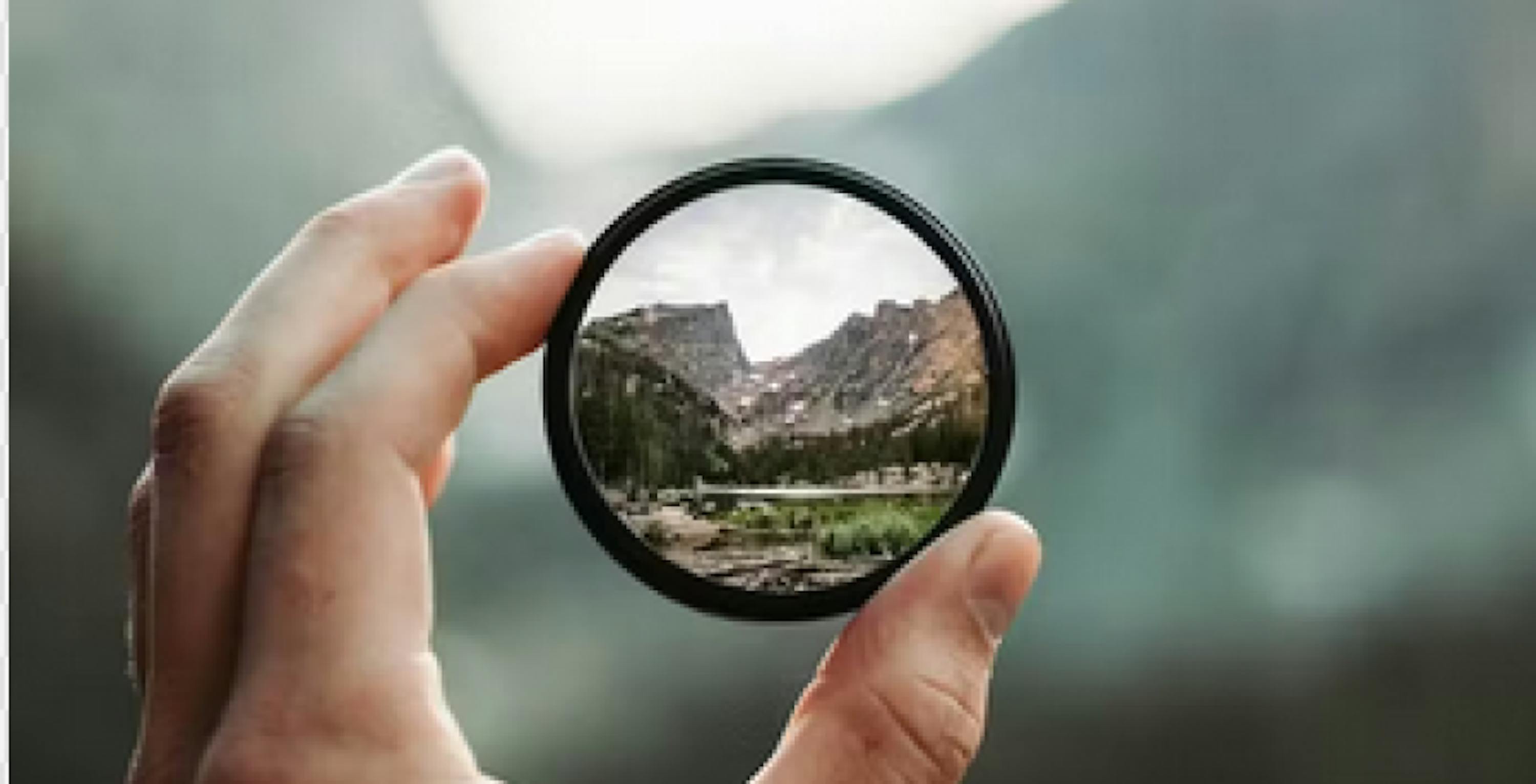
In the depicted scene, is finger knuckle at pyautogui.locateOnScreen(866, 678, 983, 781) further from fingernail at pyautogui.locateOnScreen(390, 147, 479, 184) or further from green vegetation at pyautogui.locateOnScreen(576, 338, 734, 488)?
fingernail at pyautogui.locateOnScreen(390, 147, 479, 184)

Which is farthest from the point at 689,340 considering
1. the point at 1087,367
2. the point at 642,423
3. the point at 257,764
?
the point at 1087,367

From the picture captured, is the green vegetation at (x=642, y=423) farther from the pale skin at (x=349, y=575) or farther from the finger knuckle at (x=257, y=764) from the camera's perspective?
the finger knuckle at (x=257, y=764)

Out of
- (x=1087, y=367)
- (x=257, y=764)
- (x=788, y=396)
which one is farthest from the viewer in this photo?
(x=1087, y=367)

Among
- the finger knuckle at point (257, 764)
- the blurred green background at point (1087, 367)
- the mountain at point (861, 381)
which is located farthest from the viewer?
the blurred green background at point (1087, 367)

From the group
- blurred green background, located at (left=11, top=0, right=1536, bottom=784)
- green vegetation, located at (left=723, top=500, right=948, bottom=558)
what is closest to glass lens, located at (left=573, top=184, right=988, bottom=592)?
green vegetation, located at (left=723, top=500, right=948, bottom=558)

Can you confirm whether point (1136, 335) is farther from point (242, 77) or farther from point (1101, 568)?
point (242, 77)

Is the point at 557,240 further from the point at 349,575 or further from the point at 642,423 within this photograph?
the point at 349,575

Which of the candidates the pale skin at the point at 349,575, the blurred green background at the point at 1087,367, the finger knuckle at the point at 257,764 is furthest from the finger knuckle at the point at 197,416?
the blurred green background at the point at 1087,367

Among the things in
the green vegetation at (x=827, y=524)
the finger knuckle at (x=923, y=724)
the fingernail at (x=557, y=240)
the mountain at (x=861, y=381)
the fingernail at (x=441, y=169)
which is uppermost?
the fingernail at (x=441, y=169)
